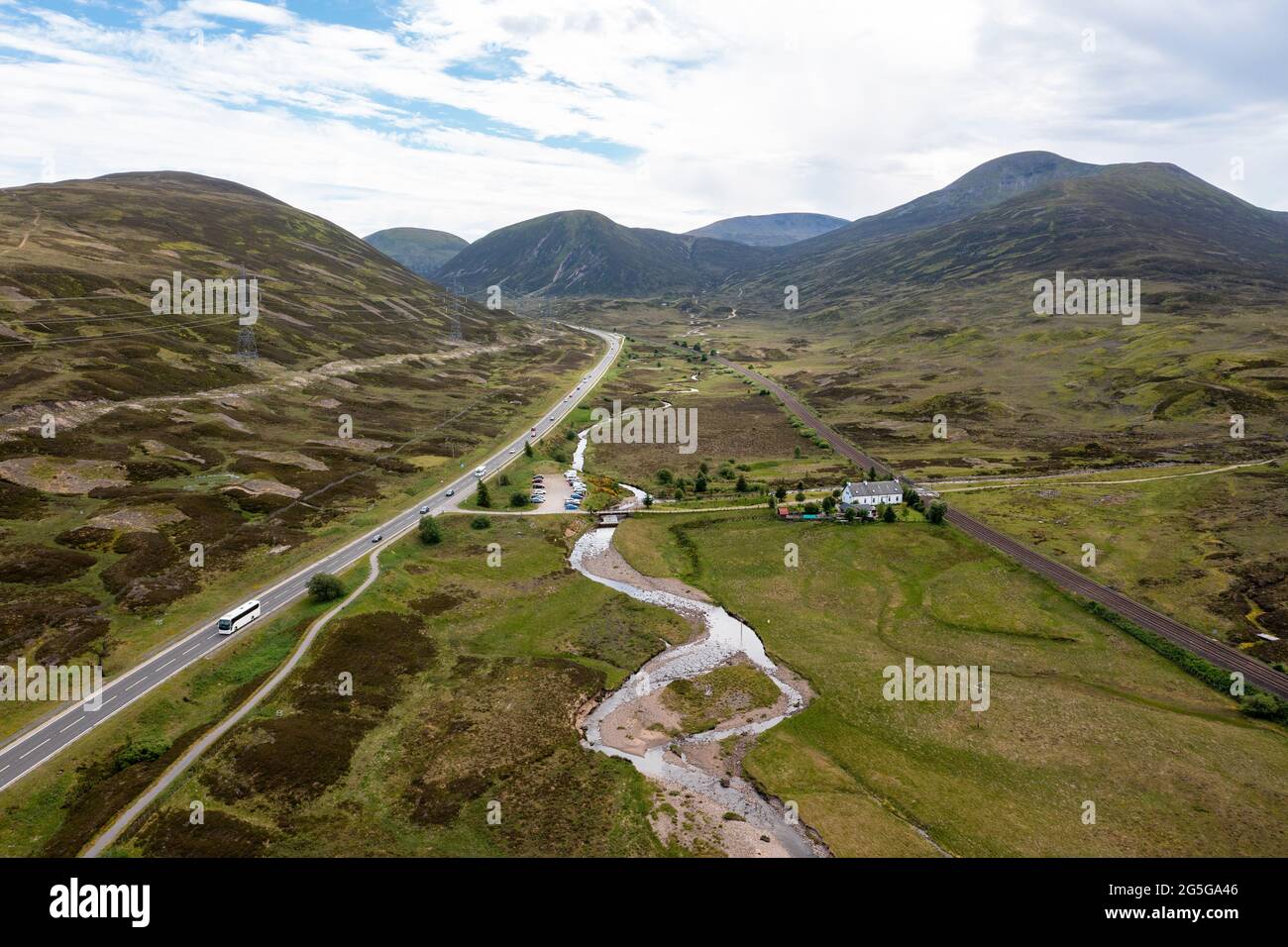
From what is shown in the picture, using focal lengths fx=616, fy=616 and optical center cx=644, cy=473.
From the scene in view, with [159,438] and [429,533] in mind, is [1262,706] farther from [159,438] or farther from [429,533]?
[159,438]

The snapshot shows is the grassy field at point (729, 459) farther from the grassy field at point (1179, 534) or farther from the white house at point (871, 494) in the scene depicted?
the grassy field at point (1179, 534)

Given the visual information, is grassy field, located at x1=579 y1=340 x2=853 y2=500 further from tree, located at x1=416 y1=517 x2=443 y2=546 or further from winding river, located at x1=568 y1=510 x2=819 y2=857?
tree, located at x1=416 y1=517 x2=443 y2=546

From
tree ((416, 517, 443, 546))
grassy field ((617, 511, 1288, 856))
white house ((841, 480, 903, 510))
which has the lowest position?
grassy field ((617, 511, 1288, 856))

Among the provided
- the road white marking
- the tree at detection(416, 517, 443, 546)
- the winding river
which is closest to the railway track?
the winding river

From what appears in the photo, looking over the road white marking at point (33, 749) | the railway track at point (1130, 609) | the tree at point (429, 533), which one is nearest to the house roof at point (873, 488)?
the railway track at point (1130, 609)

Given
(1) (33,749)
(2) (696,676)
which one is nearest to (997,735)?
(2) (696,676)
